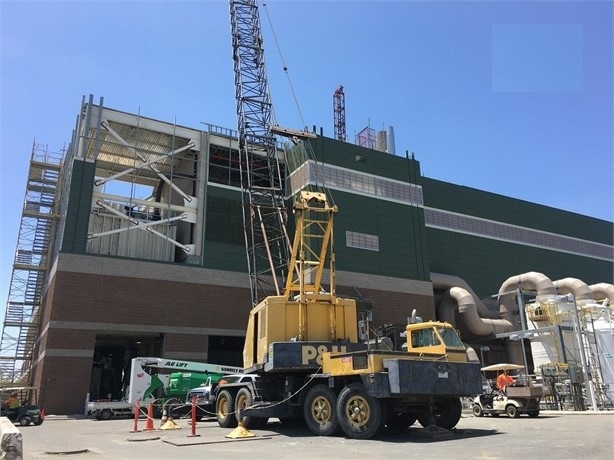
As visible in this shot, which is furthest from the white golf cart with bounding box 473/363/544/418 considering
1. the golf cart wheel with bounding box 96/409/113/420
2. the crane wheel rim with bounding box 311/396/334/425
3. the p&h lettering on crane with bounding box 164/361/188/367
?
the golf cart wheel with bounding box 96/409/113/420

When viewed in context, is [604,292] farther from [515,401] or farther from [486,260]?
[515,401]

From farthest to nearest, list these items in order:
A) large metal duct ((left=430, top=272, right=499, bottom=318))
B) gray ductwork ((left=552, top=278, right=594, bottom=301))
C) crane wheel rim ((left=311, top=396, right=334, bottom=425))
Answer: large metal duct ((left=430, top=272, right=499, bottom=318)), gray ductwork ((left=552, top=278, right=594, bottom=301)), crane wheel rim ((left=311, top=396, right=334, bottom=425))

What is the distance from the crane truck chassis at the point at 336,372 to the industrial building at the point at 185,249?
61.5ft

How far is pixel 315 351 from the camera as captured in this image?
16.9 metres

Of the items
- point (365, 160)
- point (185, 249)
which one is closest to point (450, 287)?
point (365, 160)

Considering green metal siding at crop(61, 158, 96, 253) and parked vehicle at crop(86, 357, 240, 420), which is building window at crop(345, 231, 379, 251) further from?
green metal siding at crop(61, 158, 96, 253)

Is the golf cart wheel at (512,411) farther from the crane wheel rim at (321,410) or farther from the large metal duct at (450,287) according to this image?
the large metal duct at (450,287)

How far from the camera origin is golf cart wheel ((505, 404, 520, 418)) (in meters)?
22.2

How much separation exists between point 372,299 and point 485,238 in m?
18.7

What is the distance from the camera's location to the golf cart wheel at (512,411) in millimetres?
22188

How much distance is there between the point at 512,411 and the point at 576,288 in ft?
85.1

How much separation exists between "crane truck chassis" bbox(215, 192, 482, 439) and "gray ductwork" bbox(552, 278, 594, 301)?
104ft

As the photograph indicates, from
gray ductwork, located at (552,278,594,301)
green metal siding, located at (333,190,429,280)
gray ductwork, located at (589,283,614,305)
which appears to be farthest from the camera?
gray ductwork, located at (589,283,614,305)

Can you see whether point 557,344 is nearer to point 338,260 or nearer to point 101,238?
point 338,260
